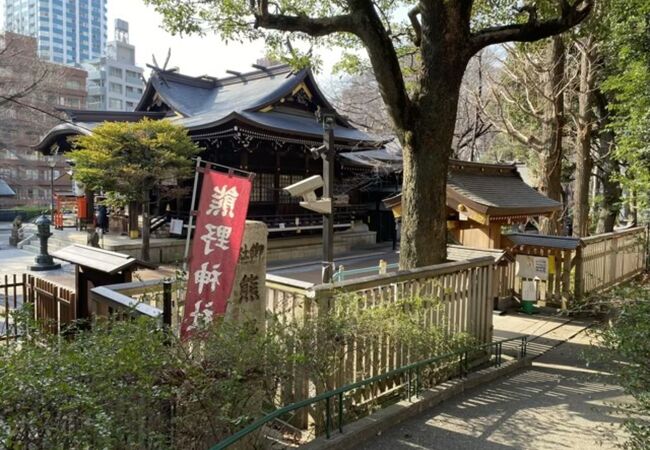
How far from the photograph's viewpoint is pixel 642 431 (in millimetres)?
2744

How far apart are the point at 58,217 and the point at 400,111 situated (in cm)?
1897

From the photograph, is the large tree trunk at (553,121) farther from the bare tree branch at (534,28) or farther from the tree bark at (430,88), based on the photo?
the tree bark at (430,88)

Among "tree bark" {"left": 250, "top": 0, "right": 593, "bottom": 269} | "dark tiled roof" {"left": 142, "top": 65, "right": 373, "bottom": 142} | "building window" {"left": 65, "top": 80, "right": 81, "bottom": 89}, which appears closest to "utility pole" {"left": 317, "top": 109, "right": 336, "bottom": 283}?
"tree bark" {"left": 250, "top": 0, "right": 593, "bottom": 269}

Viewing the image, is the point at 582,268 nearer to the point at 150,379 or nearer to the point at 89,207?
the point at 150,379

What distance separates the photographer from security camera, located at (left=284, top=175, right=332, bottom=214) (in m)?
7.18

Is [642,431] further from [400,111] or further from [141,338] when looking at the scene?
[400,111]

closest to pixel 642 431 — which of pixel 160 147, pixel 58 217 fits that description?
pixel 160 147

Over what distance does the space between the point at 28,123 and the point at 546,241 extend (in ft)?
140

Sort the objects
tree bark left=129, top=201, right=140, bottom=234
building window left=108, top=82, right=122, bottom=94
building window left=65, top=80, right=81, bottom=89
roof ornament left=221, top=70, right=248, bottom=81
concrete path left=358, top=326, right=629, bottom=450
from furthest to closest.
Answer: building window left=108, top=82, right=122, bottom=94
building window left=65, top=80, right=81, bottom=89
roof ornament left=221, top=70, right=248, bottom=81
tree bark left=129, top=201, right=140, bottom=234
concrete path left=358, top=326, right=629, bottom=450

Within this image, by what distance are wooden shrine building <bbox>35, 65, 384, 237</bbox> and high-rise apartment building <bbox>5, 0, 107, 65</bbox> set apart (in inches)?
3279

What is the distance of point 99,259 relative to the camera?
16.6 feet

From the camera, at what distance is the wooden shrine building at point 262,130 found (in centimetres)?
1714

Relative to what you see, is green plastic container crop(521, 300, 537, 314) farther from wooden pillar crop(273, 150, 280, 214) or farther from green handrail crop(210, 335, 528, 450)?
wooden pillar crop(273, 150, 280, 214)

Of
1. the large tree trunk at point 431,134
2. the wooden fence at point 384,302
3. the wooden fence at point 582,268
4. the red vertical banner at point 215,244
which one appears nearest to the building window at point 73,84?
the wooden fence at point 582,268
